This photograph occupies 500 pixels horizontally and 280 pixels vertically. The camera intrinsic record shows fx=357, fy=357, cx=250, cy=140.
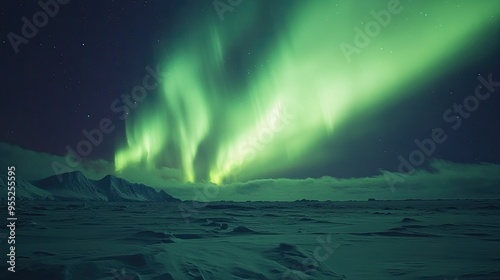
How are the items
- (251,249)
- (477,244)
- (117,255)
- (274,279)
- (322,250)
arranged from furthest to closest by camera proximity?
(477,244), (322,250), (251,249), (117,255), (274,279)

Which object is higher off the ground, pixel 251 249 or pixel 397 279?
pixel 251 249

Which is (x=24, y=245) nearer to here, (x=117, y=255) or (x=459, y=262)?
(x=117, y=255)

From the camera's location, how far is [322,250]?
1452 cm

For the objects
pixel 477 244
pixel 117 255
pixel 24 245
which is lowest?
pixel 477 244

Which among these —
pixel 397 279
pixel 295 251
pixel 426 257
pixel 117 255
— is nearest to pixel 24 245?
pixel 117 255

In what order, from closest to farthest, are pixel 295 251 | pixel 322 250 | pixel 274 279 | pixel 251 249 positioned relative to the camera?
1. pixel 274 279
2. pixel 295 251
3. pixel 251 249
4. pixel 322 250

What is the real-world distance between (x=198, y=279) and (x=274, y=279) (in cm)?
191

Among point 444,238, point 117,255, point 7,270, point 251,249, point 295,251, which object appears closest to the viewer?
point 7,270

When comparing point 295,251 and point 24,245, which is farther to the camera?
point 24,245

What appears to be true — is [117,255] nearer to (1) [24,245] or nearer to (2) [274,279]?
(2) [274,279]

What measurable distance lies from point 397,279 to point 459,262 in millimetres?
4072

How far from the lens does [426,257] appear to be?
13297 millimetres

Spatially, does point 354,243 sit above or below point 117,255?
below

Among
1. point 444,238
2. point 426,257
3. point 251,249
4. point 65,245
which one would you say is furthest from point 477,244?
point 65,245
